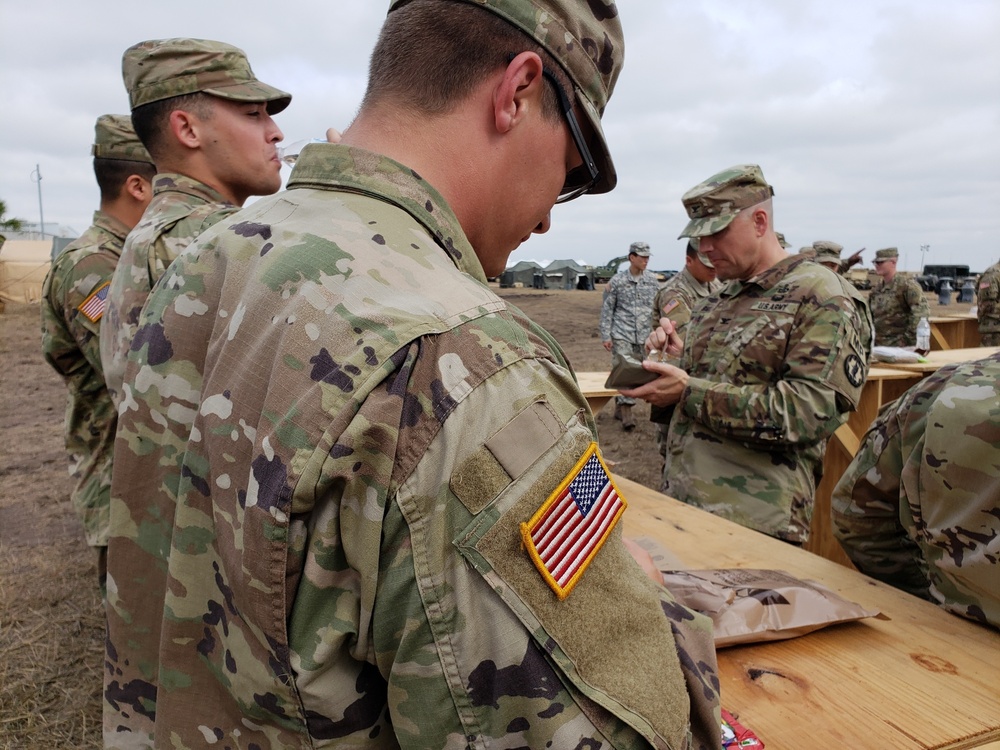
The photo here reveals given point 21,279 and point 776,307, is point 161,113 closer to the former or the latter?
point 776,307

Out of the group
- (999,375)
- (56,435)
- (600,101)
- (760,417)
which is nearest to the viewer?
(600,101)

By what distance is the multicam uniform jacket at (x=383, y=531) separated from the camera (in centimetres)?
77

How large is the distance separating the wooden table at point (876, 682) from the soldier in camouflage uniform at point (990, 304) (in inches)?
400

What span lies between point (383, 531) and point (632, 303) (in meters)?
8.56

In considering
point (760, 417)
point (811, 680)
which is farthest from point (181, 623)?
point (760, 417)

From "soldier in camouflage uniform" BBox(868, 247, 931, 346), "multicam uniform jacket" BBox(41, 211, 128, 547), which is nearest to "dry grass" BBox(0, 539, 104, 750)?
"multicam uniform jacket" BBox(41, 211, 128, 547)

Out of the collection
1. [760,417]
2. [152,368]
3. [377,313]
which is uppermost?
[377,313]

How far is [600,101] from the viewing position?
1.21 meters

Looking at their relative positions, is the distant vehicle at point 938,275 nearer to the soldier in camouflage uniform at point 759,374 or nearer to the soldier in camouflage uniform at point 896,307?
the soldier in camouflage uniform at point 896,307

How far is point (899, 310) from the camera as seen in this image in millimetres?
10648

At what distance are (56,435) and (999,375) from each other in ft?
30.4

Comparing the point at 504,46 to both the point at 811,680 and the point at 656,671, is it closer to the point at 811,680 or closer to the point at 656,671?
the point at 656,671

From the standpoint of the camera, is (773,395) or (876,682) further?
(773,395)

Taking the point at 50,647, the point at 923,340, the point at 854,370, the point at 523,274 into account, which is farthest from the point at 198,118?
the point at 523,274
